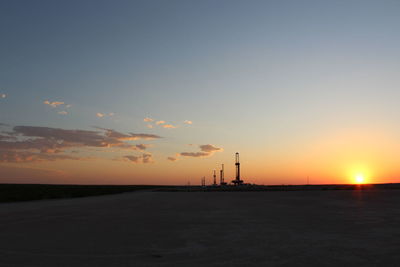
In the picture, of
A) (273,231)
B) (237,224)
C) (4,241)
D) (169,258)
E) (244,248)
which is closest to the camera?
(169,258)

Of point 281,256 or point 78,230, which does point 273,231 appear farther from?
point 78,230

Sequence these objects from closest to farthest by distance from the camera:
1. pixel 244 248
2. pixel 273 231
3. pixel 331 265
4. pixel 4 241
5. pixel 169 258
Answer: pixel 331 265 < pixel 169 258 < pixel 244 248 < pixel 4 241 < pixel 273 231

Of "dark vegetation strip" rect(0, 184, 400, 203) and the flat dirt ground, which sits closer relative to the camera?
the flat dirt ground

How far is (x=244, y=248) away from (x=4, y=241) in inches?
407

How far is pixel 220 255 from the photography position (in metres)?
11.8

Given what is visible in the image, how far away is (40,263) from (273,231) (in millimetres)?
10697

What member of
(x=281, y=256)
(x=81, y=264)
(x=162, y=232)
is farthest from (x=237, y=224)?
(x=81, y=264)

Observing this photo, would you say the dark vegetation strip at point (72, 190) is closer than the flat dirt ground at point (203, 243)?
No

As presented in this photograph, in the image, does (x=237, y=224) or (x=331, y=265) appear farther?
(x=237, y=224)

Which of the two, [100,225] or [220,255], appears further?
[100,225]

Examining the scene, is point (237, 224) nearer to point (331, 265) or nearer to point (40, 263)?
point (331, 265)

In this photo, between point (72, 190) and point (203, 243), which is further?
point (72, 190)

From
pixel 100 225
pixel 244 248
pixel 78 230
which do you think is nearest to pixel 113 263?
pixel 244 248

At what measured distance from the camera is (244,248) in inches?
508
